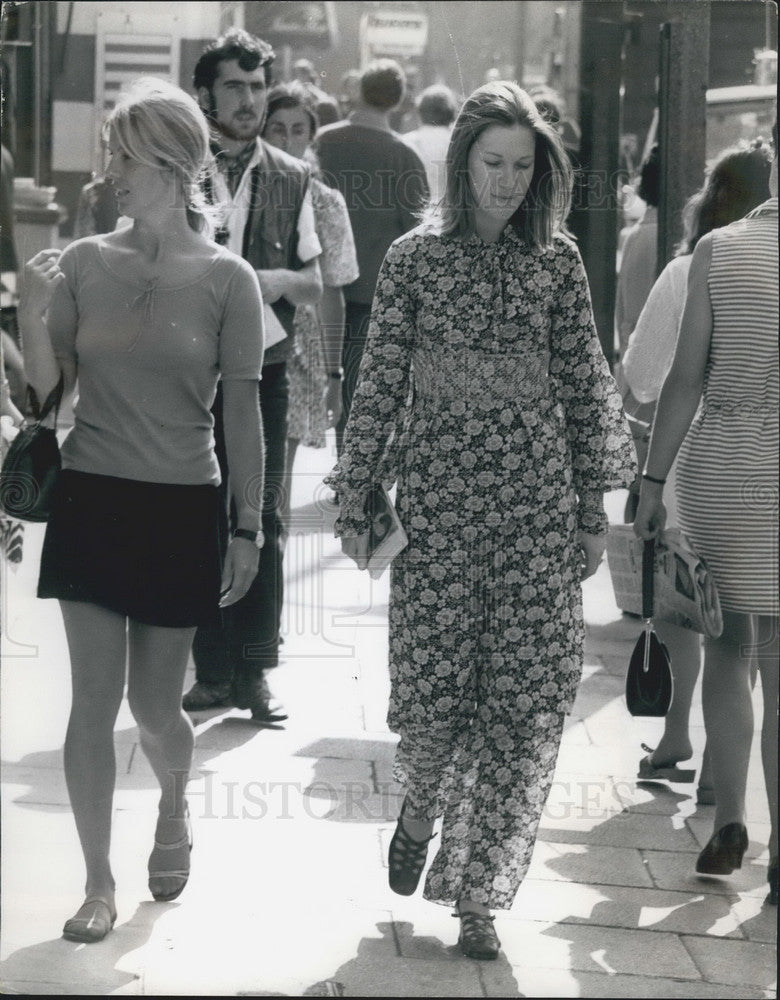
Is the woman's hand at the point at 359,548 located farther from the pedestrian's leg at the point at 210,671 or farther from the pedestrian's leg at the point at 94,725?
the pedestrian's leg at the point at 210,671

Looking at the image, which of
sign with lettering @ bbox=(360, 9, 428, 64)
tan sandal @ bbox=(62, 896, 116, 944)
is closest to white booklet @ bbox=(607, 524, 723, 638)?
tan sandal @ bbox=(62, 896, 116, 944)

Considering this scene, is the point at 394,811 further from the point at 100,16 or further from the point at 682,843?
the point at 100,16

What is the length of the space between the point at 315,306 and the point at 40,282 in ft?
4.87

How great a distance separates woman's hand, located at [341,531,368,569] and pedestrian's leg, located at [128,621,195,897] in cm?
38

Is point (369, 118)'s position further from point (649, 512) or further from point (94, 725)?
point (94, 725)

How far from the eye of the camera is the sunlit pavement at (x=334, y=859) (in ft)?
10.8

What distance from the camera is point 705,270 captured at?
357 cm

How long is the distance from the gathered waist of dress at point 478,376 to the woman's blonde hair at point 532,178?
0.80ft

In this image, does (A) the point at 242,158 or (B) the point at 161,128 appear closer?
(B) the point at 161,128

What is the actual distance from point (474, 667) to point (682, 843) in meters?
0.90

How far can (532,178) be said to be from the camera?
10.8ft

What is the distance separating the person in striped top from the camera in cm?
354

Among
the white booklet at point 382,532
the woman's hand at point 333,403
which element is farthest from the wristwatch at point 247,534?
the woman's hand at point 333,403

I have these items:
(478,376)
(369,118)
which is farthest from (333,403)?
(478,376)
